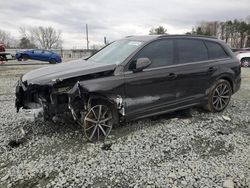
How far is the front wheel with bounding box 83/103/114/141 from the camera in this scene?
398 centimetres

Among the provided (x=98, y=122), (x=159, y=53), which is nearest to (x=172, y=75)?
(x=159, y=53)

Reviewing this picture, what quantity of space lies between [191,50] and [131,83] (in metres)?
1.71

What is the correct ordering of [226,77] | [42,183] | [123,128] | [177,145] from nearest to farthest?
[42,183] < [177,145] < [123,128] < [226,77]

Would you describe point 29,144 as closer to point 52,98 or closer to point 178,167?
point 52,98

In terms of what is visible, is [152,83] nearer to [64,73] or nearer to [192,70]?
[192,70]

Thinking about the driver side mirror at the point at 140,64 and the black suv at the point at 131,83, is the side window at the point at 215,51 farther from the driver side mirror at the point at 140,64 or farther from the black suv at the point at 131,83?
the driver side mirror at the point at 140,64

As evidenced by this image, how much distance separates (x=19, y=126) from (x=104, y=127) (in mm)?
1744

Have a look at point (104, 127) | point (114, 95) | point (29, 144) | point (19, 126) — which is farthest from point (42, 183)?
point (19, 126)

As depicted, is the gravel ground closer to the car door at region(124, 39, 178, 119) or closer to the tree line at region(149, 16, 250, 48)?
the car door at region(124, 39, 178, 119)

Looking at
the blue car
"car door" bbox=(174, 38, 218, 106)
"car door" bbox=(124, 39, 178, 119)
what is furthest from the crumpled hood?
the blue car

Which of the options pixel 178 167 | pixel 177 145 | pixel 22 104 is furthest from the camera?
pixel 22 104

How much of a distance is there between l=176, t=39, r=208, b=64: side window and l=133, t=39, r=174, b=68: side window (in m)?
0.24

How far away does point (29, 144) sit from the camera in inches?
157

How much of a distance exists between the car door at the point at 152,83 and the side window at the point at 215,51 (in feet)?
3.70
